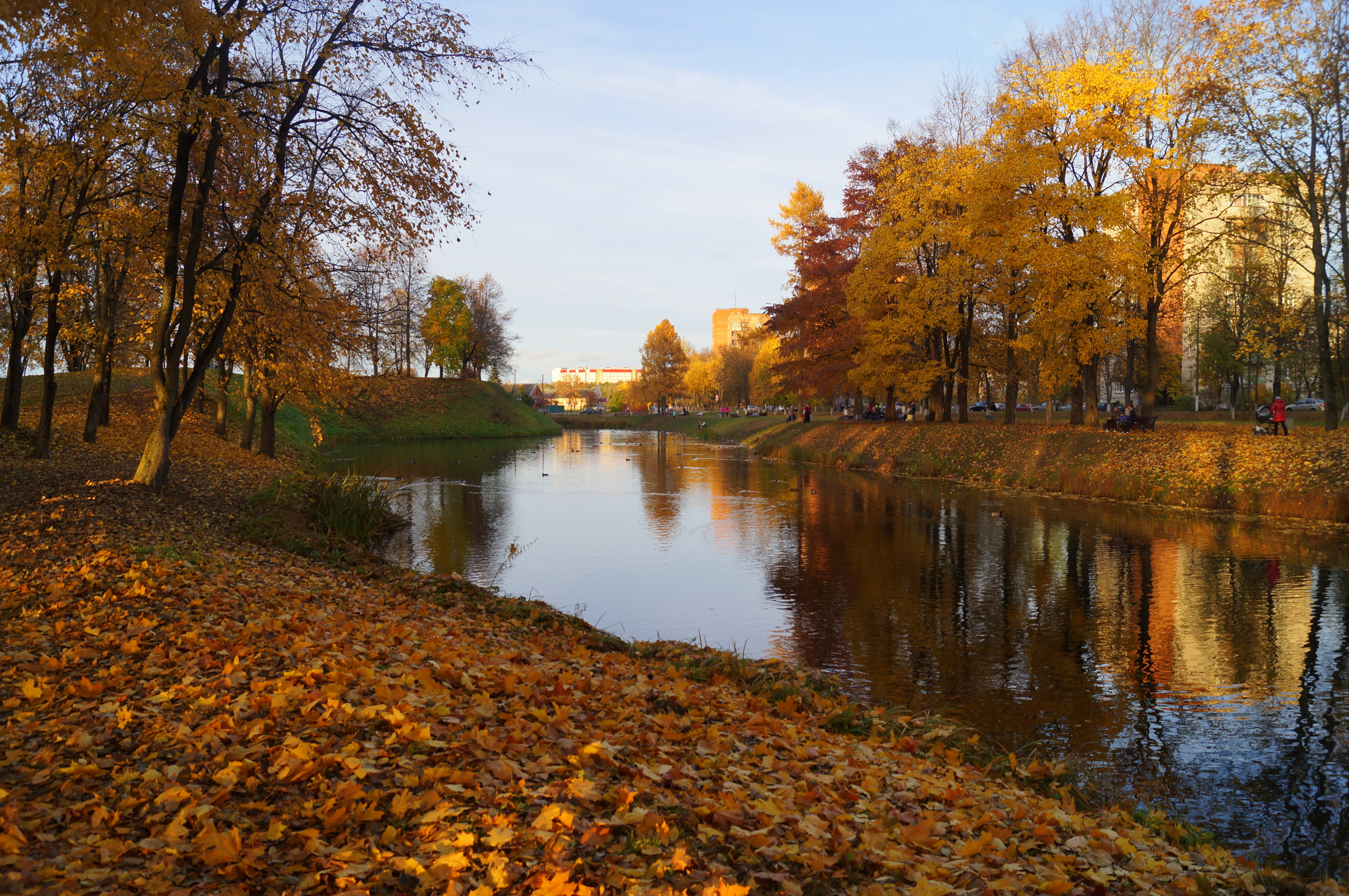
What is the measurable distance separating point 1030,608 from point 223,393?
27.4 meters

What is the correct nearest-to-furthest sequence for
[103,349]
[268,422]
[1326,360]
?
[103,349]
[1326,360]
[268,422]

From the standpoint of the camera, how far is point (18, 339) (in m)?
18.2

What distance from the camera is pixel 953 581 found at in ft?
48.6

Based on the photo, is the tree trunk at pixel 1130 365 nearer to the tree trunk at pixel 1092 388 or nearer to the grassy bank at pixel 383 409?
the tree trunk at pixel 1092 388

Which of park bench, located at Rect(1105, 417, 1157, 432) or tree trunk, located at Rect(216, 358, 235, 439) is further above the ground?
tree trunk, located at Rect(216, 358, 235, 439)

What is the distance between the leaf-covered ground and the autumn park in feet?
0.11

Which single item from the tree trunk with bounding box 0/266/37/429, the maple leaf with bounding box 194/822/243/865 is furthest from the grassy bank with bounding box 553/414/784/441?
the maple leaf with bounding box 194/822/243/865

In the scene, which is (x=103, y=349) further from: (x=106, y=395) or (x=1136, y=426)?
(x=1136, y=426)

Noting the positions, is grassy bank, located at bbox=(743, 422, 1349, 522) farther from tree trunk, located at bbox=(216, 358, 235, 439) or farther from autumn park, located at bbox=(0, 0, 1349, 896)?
tree trunk, located at bbox=(216, 358, 235, 439)

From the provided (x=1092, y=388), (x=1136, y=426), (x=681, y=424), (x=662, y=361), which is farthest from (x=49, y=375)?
(x=662, y=361)

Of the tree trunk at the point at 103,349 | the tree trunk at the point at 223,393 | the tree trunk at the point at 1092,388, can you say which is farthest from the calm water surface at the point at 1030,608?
the tree trunk at the point at 1092,388

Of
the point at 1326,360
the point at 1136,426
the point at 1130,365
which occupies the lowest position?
the point at 1136,426

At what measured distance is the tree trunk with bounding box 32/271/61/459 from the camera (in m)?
18.3

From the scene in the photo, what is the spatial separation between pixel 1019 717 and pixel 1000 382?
4874 cm
